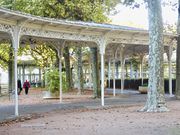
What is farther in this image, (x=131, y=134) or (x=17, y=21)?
(x=17, y=21)

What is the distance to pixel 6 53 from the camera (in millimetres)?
41781

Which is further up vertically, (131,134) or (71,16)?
(71,16)

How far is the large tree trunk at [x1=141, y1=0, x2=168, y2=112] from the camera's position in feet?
60.4

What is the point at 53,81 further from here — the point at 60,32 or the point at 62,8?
the point at 60,32

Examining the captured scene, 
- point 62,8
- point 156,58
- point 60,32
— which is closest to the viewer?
point 156,58

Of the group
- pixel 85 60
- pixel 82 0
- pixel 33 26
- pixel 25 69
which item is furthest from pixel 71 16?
pixel 25 69

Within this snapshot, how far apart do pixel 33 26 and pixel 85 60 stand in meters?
33.3

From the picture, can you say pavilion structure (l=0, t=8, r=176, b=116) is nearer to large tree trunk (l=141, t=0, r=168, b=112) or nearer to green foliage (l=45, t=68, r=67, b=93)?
large tree trunk (l=141, t=0, r=168, b=112)

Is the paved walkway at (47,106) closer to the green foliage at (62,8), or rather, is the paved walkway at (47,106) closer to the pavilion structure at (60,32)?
the pavilion structure at (60,32)

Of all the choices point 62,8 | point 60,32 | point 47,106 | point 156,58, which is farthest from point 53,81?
point 156,58

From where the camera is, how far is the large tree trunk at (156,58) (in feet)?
60.4

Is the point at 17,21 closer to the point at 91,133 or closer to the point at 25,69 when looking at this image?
the point at 91,133

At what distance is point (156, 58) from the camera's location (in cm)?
1841

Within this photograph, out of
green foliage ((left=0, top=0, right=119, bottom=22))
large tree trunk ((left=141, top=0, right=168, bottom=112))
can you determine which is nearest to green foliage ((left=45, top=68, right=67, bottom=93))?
green foliage ((left=0, top=0, right=119, bottom=22))
